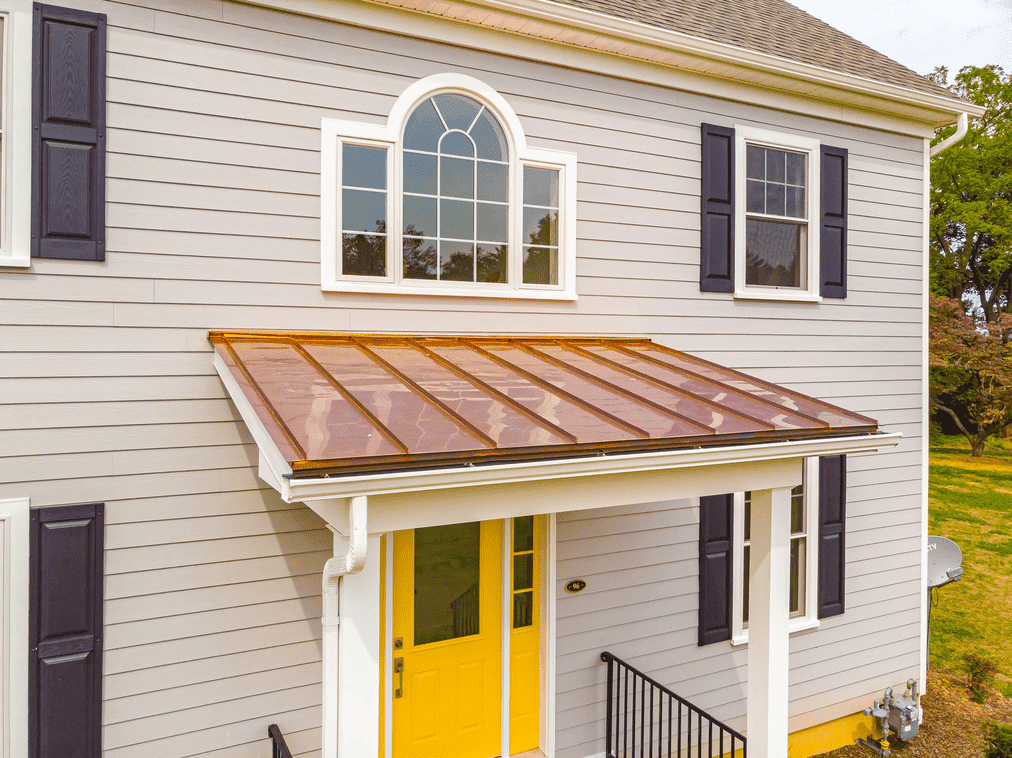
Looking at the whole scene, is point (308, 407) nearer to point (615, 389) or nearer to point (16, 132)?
point (615, 389)

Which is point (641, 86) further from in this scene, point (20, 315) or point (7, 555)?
point (7, 555)

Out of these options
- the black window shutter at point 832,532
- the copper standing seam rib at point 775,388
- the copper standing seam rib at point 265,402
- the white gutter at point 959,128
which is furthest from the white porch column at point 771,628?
the white gutter at point 959,128

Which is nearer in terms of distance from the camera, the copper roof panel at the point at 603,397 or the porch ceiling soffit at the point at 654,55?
the copper roof panel at the point at 603,397

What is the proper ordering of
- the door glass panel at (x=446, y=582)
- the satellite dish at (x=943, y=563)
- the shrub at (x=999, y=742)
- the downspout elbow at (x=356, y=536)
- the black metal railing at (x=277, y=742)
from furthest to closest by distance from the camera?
the satellite dish at (x=943, y=563), the shrub at (x=999, y=742), the door glass panel at (x=446, y=582), the black metal railing at (x=277, y=742), the downspout elbow at (x=356, y=536)

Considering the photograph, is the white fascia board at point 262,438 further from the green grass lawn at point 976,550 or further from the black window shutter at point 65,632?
the green grass lawn at point 976,550

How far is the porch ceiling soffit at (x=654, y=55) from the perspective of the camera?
452 centimetres

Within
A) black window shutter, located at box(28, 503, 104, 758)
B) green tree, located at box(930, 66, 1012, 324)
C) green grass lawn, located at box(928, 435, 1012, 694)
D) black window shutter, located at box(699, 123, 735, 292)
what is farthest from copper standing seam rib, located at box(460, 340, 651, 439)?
green tree, located at box(930, 66, 1012, 324)

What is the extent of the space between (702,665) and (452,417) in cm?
379

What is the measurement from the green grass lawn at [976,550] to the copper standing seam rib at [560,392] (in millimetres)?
7517

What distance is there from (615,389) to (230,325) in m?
2.44

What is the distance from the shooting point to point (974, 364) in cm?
1778

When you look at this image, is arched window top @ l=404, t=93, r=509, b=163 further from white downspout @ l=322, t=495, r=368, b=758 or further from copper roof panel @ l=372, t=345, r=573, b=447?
white downspout @ l=322, t=495, r=368, b=758

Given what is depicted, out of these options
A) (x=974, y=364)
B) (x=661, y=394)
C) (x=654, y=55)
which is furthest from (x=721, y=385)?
(x=974, y=364)

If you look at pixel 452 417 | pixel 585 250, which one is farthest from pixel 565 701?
pixel 585 250
